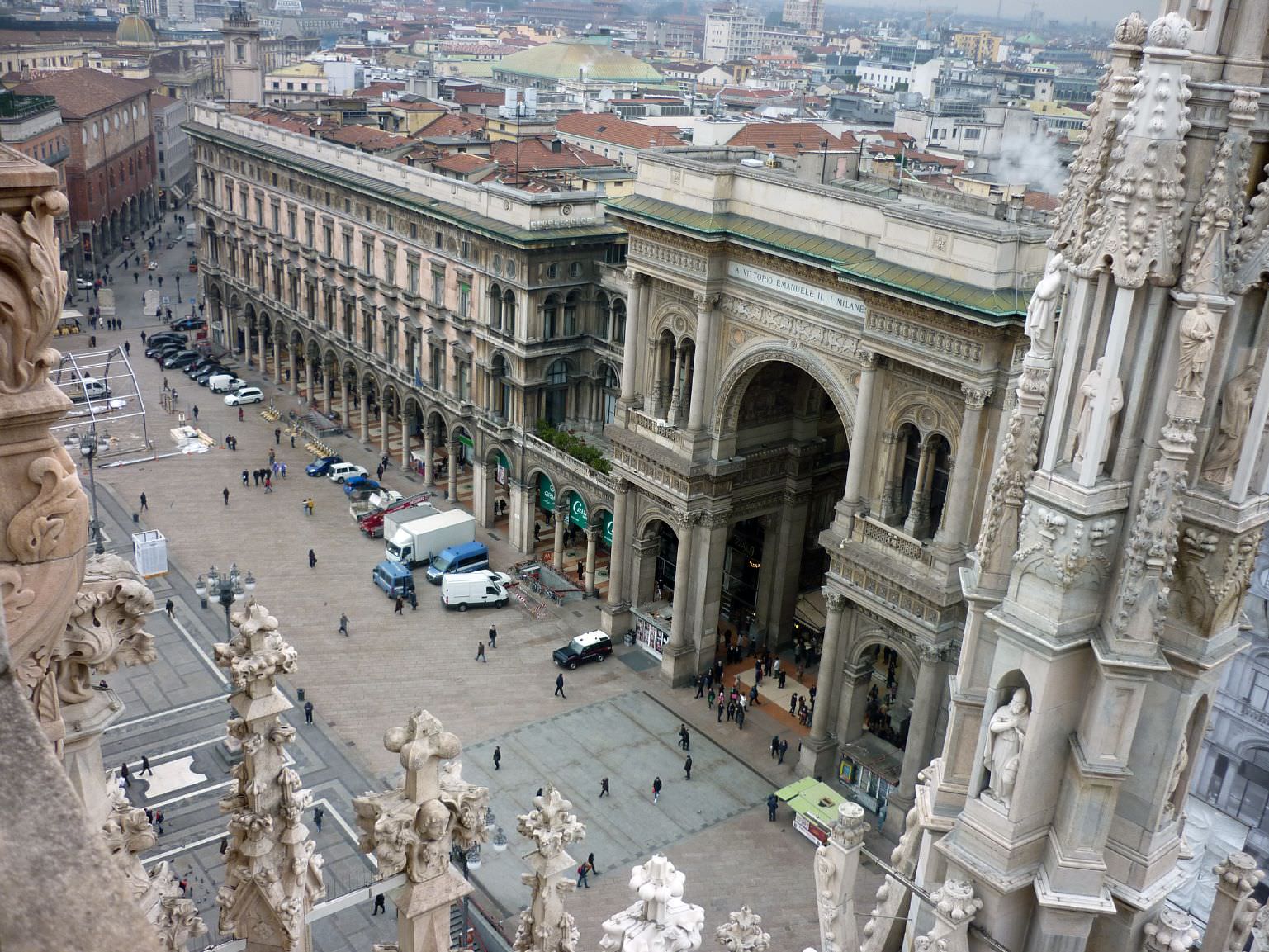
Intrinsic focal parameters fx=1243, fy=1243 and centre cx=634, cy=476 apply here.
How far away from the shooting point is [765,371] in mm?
54031

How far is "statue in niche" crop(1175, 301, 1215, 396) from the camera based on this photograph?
11.3m

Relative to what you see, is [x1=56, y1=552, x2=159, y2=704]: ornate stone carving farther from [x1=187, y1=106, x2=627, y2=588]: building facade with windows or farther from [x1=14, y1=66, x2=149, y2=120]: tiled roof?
[x1=14, y1=66, x2=149, y2=120]: tiled roof

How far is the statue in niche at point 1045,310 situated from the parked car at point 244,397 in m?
87.7

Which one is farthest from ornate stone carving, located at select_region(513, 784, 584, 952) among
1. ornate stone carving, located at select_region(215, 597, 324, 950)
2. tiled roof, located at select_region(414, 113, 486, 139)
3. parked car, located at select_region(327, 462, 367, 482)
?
tiled roof, located at select_region(414, 113, 486, 139)

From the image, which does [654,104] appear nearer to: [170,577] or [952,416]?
[170,577]

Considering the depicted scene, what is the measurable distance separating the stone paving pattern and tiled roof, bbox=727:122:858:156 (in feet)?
169

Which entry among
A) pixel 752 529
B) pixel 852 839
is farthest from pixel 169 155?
pixel 852 839

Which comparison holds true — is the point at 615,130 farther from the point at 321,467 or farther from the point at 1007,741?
the point at 1007,741

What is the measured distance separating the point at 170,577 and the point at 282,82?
121951 mm

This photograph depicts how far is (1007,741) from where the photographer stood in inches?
504

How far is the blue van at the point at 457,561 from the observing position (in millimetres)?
66188

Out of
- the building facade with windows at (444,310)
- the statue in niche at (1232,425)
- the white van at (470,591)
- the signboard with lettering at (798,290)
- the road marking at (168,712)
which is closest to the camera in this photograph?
the statue in niche at (1232,425)

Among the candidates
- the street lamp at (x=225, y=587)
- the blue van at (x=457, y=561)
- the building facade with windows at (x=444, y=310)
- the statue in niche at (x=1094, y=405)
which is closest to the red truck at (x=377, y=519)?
the building facade with windows at (x=444, y=310)

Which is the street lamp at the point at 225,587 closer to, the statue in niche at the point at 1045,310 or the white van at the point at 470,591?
the white van at the point at 470,591
